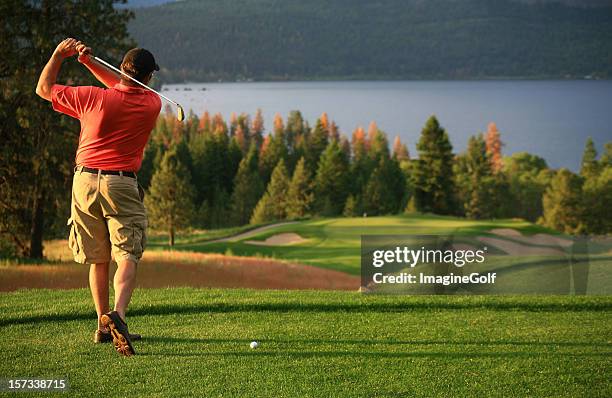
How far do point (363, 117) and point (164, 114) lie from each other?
27.4 metres

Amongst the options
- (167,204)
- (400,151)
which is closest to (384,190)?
(400,151)

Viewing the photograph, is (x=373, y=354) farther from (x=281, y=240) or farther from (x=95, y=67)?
(x=281, y=240)

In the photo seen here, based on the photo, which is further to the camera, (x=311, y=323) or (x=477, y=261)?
(x=477, y=261)

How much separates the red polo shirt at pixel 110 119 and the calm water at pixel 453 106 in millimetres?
82259

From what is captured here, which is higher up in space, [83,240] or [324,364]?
[83,240]

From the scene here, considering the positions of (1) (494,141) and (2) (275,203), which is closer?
(2) (275,203)

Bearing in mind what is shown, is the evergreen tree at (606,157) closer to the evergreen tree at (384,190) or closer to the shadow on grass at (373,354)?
the evergreen tree at (384,190)

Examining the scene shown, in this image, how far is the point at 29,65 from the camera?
2092cm

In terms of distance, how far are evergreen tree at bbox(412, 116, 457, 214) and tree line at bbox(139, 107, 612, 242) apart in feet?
0.25

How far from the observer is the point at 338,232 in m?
41.5

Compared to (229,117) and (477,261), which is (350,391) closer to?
(477,261)

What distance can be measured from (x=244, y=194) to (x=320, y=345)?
67235 mm

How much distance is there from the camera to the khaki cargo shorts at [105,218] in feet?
21.9

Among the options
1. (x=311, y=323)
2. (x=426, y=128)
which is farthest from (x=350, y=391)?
(x=426, y=128)
